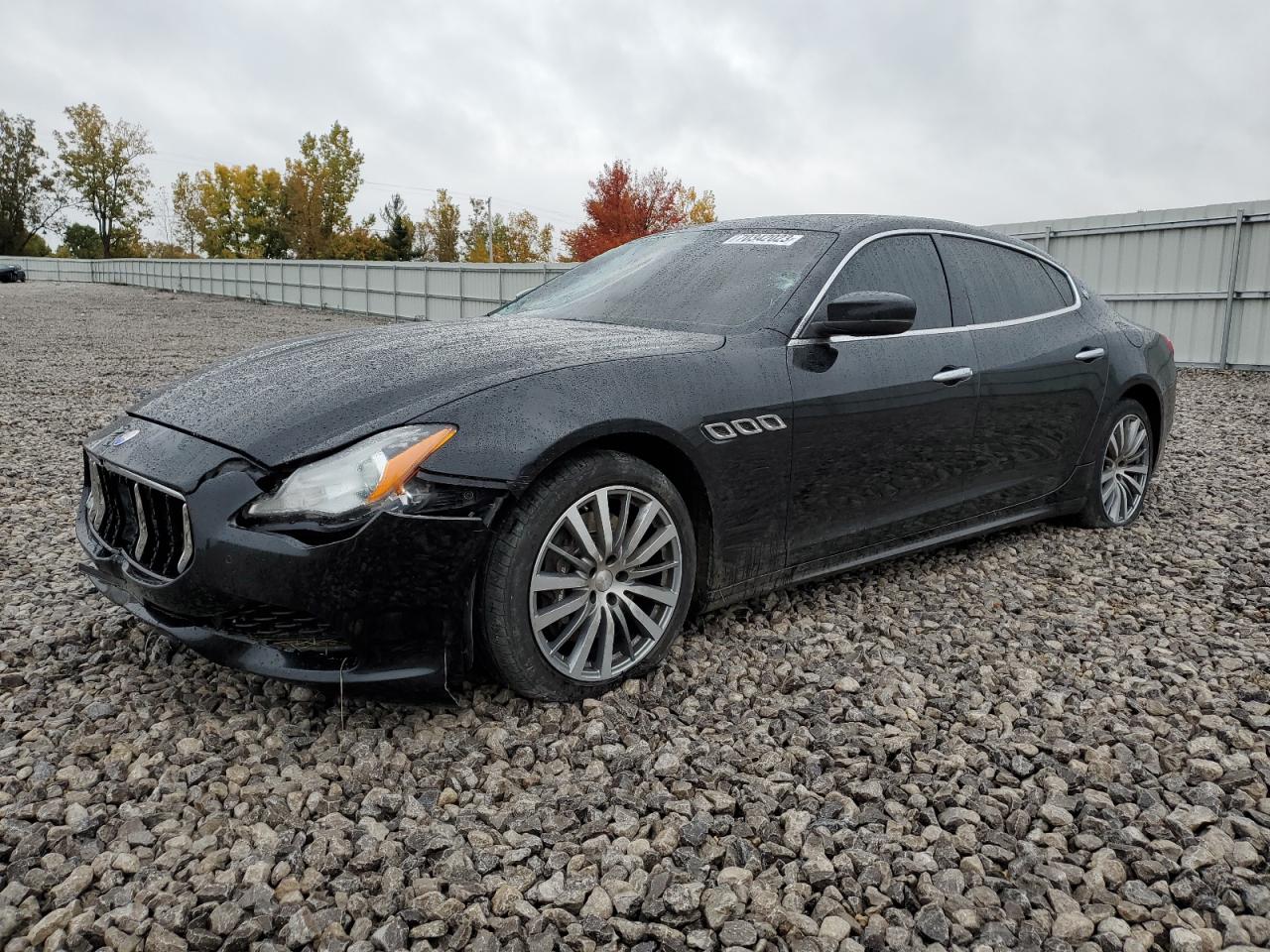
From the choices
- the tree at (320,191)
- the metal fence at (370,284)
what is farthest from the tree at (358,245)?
the metal fence at (370,284)

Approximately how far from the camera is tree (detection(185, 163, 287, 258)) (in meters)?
60.4

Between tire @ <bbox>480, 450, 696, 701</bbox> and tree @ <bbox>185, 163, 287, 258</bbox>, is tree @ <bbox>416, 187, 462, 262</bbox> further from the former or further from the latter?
tire @ <bbox>480, 450, 696, 701</bbox>

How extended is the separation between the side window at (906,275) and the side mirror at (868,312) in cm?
23

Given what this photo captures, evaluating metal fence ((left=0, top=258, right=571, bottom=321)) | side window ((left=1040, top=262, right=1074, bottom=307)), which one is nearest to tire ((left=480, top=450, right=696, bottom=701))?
side window ((left=1040, top=262, right=1074, bottom=307))

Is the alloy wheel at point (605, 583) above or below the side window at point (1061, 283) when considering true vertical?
below

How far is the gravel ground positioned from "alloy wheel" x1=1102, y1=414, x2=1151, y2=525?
990mm

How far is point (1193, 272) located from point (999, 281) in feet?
39.8

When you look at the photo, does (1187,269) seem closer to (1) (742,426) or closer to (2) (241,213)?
(1) (742,426)

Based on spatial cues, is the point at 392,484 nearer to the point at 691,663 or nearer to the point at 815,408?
the point at 691,663

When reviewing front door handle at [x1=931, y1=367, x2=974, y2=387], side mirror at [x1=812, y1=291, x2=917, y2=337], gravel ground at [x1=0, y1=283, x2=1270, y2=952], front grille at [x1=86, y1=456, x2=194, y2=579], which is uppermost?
side mirror at [x1=812, y1=291, x2=917, y2=337]

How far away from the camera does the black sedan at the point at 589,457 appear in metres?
2.60

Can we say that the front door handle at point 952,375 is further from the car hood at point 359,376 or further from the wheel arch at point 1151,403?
the wheel arch at point 1151,403

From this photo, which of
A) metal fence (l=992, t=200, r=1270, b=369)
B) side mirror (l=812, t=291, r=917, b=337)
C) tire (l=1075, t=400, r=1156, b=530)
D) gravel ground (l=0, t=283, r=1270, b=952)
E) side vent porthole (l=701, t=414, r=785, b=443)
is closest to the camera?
gravel ground (l=0, t=283, r=1270, b=952)

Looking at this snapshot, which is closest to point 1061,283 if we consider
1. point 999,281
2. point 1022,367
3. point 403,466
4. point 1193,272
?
point 999,281
